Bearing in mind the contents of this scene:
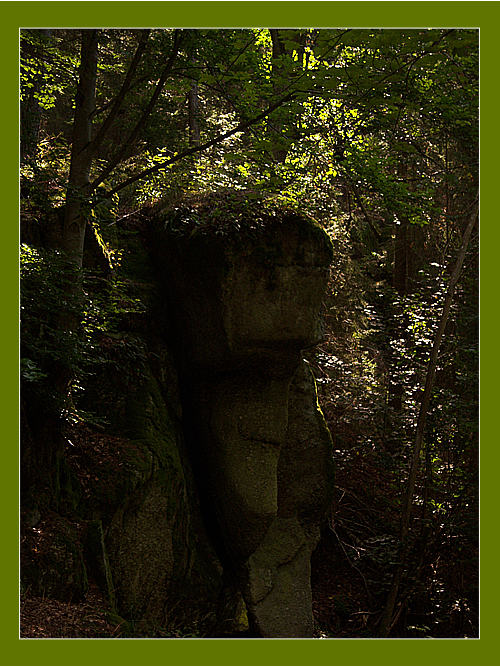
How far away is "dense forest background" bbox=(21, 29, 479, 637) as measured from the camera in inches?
191

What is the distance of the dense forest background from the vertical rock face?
0.45m

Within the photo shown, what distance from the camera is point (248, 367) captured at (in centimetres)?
647

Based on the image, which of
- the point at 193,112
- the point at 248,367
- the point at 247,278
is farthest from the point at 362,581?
the point at 193,112

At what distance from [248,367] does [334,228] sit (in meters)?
3.09

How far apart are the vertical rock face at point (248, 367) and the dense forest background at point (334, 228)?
0.45 meters

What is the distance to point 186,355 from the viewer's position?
6.62 metres

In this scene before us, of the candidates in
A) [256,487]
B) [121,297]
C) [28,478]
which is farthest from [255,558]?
[121,297]

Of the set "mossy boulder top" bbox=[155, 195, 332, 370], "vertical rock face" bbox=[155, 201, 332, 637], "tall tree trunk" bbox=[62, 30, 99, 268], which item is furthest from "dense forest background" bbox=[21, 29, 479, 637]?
"vertical rock face" bbox=[155, 201, 332, 637]

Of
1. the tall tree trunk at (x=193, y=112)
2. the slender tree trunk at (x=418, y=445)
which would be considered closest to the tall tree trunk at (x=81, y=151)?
the tall tree trunk at (x=193, y=112)

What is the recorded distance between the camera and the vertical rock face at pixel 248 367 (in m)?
6.11

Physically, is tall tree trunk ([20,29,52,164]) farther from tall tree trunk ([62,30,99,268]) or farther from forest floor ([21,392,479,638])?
forest floor ([21,392,479,638])

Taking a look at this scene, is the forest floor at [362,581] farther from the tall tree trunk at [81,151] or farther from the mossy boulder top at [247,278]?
the tall tree trunk at [81,151]

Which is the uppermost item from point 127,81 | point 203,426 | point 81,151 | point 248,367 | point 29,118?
point 29,118

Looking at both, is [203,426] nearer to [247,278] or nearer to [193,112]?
[247,278]
